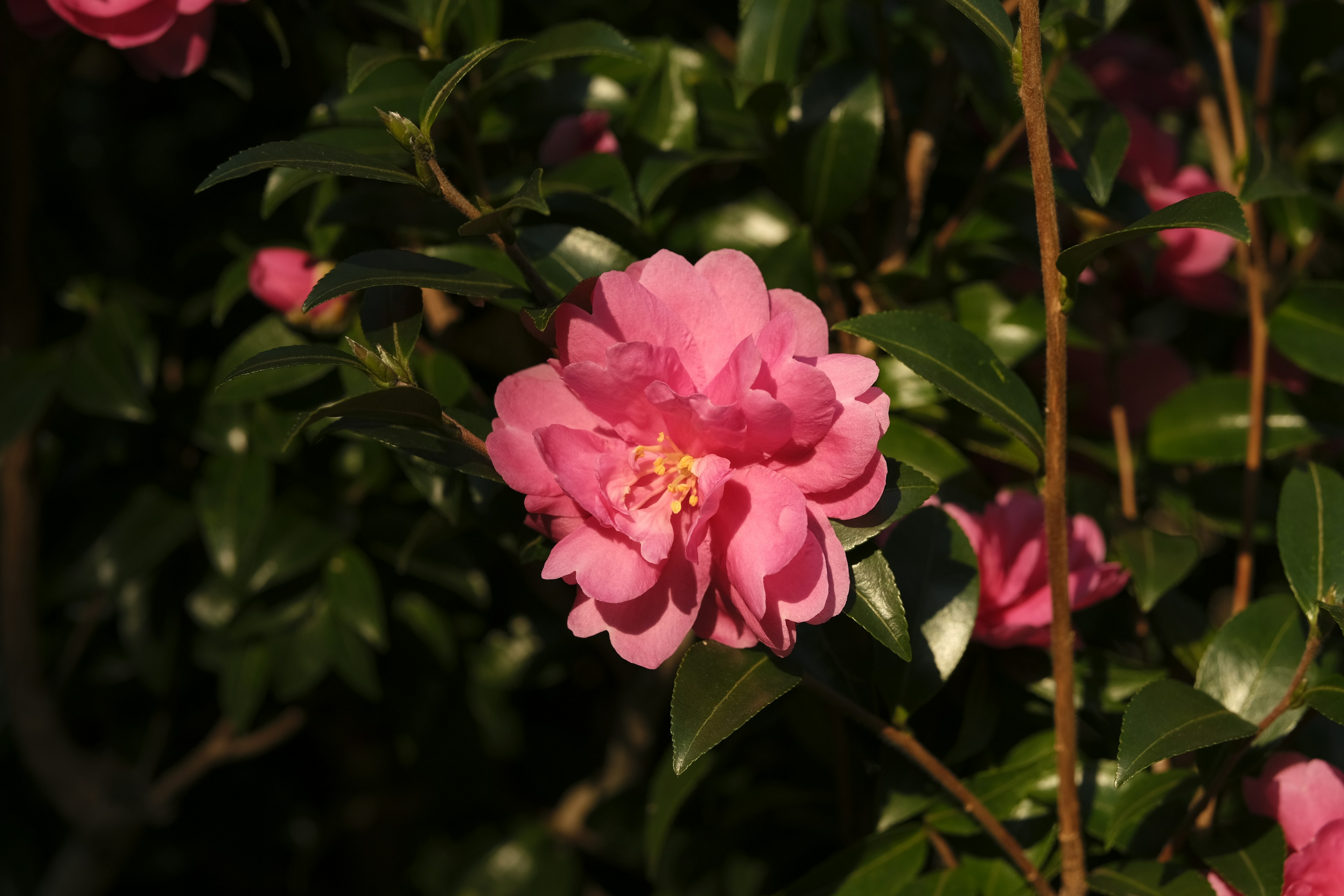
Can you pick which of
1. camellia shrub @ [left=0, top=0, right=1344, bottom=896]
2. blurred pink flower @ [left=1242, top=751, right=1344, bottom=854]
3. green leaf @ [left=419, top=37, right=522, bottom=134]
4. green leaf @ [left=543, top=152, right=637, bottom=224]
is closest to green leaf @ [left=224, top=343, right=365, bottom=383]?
camellia shrub @ [left=0, top=0, right=1344, bottom=896]

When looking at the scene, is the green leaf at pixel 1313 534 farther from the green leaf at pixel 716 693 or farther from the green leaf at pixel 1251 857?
the green leaf at pixel 716 693

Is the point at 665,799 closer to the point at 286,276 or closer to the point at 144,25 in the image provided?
the point at 286,276

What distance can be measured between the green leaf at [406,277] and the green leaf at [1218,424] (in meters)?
0.74

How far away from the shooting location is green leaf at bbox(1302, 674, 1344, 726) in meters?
0.65

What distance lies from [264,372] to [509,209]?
500mm

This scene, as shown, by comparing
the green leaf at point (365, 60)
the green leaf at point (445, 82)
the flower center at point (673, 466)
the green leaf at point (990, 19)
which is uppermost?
the green leaf at point (990, 19)

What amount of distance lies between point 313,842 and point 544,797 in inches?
15.2

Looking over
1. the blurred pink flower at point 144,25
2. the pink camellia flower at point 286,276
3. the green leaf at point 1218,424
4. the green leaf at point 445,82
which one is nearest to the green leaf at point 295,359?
the green leaf at point 445,82

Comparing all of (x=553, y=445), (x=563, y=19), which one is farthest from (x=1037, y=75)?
(x=563, y=19)

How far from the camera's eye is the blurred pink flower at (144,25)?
88cm

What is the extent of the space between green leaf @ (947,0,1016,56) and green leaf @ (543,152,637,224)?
0.89ft

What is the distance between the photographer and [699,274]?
1.98ft

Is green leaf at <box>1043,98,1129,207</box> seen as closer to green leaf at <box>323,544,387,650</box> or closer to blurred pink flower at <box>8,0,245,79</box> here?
blurred pink flower at <box>8,0,245,79</box>

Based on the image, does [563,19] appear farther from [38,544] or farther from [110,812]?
[110,812]
